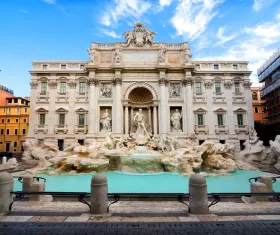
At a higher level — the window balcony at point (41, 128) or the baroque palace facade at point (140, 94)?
the baroque palace facade at point (140, 94)

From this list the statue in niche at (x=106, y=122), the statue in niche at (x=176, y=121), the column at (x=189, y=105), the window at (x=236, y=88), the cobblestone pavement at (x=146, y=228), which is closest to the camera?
the cobblestone pavement at (x=146, y=228)

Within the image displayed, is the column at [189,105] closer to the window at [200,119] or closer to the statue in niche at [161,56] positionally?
the window at [200,119]

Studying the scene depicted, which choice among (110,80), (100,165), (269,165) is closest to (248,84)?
(269,165)

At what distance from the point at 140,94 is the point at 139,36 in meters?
7.90

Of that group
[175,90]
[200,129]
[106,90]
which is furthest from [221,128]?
[106,90]

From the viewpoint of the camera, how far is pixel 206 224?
3.95 metres

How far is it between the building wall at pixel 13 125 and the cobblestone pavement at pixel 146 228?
39.2m

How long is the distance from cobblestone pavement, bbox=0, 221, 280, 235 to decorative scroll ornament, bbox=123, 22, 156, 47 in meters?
24.0

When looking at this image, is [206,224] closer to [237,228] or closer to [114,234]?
[237,228]

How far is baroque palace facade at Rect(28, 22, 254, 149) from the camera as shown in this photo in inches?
926

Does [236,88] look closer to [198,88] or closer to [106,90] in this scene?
[198,88]

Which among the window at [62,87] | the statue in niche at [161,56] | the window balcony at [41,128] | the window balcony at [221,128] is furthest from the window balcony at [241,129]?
the window balcony at [41,128]

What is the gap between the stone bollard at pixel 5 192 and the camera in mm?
4680

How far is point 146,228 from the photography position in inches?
149
